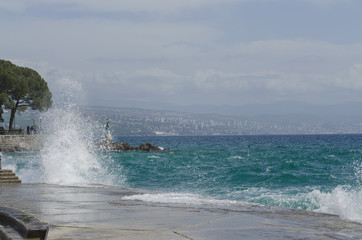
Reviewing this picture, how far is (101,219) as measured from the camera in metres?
7.09

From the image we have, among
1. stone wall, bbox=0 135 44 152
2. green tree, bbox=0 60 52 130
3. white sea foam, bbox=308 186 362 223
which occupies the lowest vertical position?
stone wall, bbox=0 135 44 152

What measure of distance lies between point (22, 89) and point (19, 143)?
5.84m

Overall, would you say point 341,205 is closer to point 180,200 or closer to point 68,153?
point 180,200

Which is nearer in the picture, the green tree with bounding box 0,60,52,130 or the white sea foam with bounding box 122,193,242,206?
the white sea foam with bounding box 122,193,242,206

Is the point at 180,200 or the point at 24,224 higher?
the point at 24,224

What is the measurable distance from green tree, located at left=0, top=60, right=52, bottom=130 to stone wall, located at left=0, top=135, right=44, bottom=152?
343 centimetres

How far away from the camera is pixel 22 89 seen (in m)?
54.2

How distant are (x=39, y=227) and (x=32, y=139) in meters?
52.3

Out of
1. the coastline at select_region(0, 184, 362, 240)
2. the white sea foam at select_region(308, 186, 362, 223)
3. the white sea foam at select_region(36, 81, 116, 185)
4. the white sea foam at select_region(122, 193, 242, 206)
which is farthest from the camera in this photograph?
the white sea foam at select_region(36, 81, 116, 185)

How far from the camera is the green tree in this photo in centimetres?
5312

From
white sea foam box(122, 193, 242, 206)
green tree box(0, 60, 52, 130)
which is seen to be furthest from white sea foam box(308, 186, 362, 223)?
green tree box(0, 60, 52, 130)

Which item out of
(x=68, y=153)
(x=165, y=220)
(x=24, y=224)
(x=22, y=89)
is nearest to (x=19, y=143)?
(x=22, y=89)

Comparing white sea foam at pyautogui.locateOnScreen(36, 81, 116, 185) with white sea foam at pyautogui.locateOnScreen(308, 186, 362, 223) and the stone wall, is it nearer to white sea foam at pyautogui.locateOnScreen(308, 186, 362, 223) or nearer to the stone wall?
white sea foam at pyautogui.locateOnScreen(308, 186, 362, 223)

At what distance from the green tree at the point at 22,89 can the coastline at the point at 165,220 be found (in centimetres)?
4532
